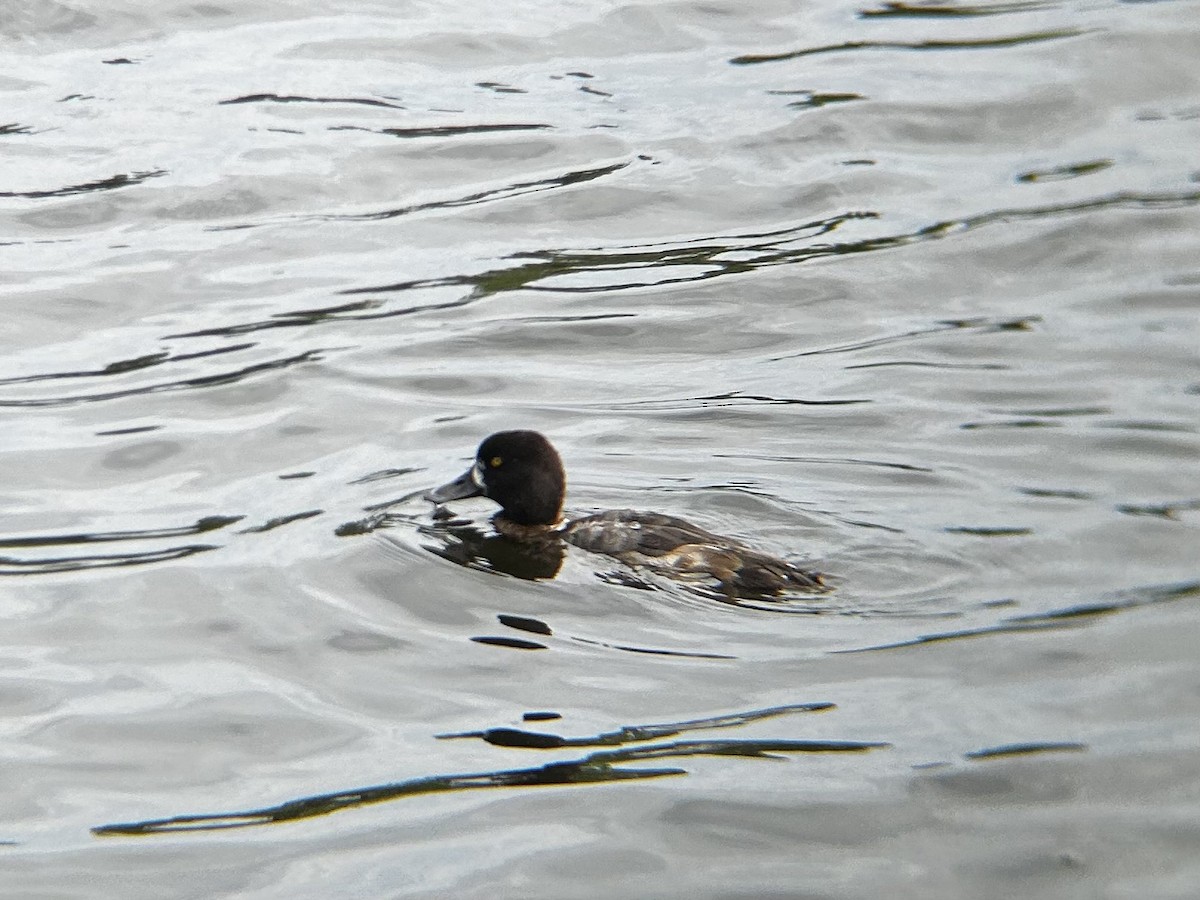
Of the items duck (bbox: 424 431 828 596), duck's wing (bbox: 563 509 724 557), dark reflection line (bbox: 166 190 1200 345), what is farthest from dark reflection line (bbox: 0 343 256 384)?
duck's wing (bbox: 563 509 724 557)

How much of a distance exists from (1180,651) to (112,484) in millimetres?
5169

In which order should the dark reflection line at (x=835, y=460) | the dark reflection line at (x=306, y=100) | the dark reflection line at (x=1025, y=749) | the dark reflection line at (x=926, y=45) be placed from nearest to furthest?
the dark reflection line at (x=1025, y=749), the dark reflection line at (x=835, y=460), the dark reflection line at (x=306, y=100), the dark reflection line at (x=926, y=45)

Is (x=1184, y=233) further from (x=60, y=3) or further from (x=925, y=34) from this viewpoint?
(x=60, y=3)

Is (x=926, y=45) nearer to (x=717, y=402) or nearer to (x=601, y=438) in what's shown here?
(x=717, y=402)

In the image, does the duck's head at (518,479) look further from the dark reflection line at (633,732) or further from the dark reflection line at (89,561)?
the dark reflection line at (633,732)

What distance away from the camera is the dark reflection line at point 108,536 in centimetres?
867

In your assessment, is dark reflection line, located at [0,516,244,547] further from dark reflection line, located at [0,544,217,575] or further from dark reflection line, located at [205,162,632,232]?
dark reflection line, located at [205,162,632,232]

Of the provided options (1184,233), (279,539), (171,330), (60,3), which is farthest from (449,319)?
(60,3)

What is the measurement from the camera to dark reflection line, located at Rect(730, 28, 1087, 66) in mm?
17359

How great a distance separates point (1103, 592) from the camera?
25.2ft

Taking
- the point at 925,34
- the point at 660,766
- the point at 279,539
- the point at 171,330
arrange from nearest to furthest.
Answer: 1. the point at 660,766
2. the point at 279,539
3. the point at 171,330
4. the point at 925,34

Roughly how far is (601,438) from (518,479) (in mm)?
1349

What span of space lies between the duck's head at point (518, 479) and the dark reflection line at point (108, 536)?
109 centimetres

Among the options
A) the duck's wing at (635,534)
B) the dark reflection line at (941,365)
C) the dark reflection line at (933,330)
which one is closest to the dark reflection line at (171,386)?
the dark reflection line at (933,330)
